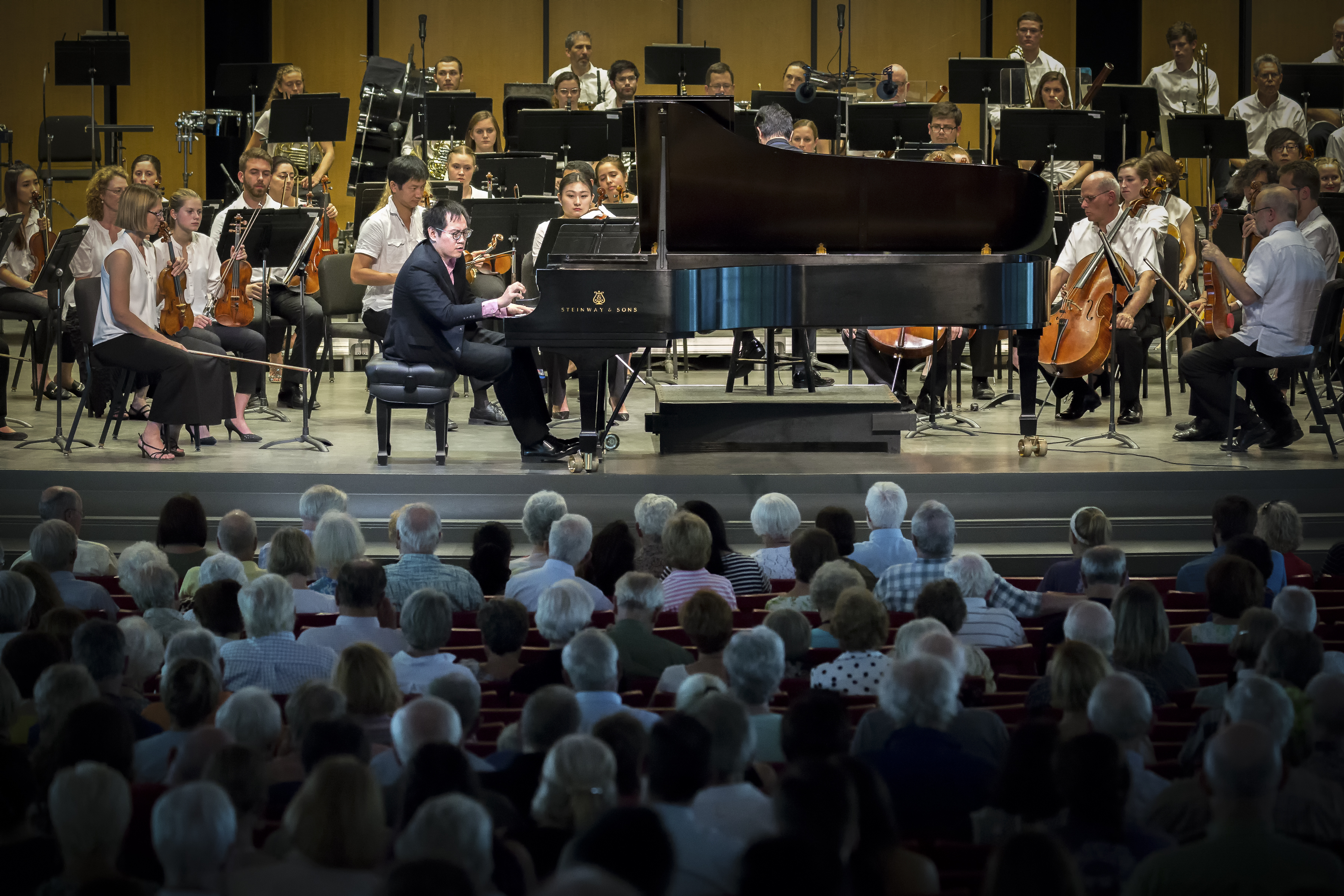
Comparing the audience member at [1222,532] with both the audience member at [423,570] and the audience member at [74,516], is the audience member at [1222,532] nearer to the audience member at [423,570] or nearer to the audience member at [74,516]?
the audience member at [423,570]

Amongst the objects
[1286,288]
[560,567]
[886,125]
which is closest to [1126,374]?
[1286,288]

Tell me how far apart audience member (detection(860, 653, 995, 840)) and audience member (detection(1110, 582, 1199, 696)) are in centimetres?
83

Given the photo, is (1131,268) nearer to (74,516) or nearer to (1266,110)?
(1266,110)

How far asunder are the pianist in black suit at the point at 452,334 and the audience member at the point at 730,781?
407cm

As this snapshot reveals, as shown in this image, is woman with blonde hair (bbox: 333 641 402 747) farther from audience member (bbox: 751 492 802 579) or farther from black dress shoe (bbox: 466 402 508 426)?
black dress shoe (bbox: 466 402 508 426)

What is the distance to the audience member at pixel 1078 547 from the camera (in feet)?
16.3

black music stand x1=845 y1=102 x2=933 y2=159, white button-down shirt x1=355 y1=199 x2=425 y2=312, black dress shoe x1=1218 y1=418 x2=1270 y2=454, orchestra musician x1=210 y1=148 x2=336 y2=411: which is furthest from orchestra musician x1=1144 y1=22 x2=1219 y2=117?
orchestra musician x1=210 y1=148 x2=336 y2=411

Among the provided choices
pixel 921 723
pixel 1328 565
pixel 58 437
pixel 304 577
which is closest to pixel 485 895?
pixel 921 723

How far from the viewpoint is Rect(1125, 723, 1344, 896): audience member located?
2533 mm

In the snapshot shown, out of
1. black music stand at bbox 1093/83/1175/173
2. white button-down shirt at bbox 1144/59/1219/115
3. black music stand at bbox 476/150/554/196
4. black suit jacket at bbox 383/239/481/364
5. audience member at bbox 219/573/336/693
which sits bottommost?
audience member at bbox 219/573/336/693

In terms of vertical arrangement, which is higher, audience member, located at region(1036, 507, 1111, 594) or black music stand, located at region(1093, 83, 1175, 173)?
black music stand, located at region(1093, 83, 1175, 173)

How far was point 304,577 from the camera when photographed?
486cm

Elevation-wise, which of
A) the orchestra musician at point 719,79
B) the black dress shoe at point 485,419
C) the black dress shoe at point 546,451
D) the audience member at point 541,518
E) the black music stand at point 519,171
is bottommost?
the audience member at point 541,518

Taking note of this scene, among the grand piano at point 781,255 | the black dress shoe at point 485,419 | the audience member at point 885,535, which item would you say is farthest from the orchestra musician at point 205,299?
the audience member at point 885,535
